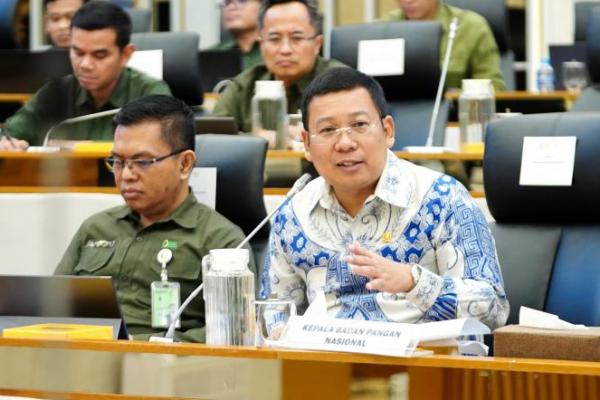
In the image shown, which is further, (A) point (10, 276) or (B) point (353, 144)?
(B) point (353, 144)

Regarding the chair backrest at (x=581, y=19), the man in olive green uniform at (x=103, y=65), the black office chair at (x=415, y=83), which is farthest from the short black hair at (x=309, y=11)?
the chair backrest at (x=581, y=19)

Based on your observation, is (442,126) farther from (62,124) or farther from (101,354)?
(62,124)

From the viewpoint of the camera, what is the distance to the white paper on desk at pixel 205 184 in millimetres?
3246

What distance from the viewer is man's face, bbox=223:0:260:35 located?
20.9ft

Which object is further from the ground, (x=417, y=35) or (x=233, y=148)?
(x=417, y=35)

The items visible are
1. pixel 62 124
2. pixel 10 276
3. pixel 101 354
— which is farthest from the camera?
pixel 10 276

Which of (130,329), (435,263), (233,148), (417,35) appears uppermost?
(417,35)

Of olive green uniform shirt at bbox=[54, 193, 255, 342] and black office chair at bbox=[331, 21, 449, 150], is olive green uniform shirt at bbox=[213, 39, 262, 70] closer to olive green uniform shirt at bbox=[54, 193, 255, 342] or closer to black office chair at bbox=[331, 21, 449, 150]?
black office chair at bbox=[331, 21, 449, 150]

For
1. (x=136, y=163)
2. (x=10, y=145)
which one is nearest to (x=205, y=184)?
(x=136, y=163)

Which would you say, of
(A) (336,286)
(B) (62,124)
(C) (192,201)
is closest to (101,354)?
(A) (336,286)

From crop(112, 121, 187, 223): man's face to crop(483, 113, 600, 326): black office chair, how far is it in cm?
75

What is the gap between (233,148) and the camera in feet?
10.6

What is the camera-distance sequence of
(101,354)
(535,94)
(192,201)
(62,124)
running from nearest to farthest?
(62,124), (101,354), (192,201), (535,94)

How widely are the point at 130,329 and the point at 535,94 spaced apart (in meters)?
2.61
